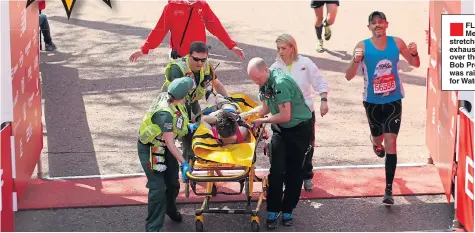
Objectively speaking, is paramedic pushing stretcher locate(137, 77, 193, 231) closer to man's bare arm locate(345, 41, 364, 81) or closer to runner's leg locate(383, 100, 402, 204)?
man's bare arm locate(345, 41, 364, 81)

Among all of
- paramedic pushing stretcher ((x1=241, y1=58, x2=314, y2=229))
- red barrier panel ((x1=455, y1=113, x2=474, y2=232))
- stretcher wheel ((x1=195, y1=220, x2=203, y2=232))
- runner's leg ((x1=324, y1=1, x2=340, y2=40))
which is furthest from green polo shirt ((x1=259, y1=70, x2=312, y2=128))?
runner's leg ((x1=324, y1=1, x2=340, y2=40))

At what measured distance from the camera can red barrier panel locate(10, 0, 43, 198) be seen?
31.8 feet

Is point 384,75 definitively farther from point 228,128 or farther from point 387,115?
point 228,128

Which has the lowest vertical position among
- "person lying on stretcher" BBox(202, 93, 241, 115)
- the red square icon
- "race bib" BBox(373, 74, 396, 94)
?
"person lying on stretcher" BBox(202, 93, 241, 115)

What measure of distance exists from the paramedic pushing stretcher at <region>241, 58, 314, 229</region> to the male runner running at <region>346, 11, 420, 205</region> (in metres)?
0.76

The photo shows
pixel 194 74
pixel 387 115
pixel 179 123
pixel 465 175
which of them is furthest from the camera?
pixel 194 74

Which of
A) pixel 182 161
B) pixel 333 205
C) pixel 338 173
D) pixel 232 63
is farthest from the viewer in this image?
pixel 232 63

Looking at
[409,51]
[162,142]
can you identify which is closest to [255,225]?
[162,142]

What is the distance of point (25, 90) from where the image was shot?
1032cm

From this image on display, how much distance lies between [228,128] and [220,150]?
0.21m

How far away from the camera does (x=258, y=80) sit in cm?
912

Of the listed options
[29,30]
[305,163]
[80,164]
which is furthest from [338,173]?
[29,30]

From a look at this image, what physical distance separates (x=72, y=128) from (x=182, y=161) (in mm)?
3945

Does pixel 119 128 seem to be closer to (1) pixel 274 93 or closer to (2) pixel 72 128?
(2) pixel 72 128
